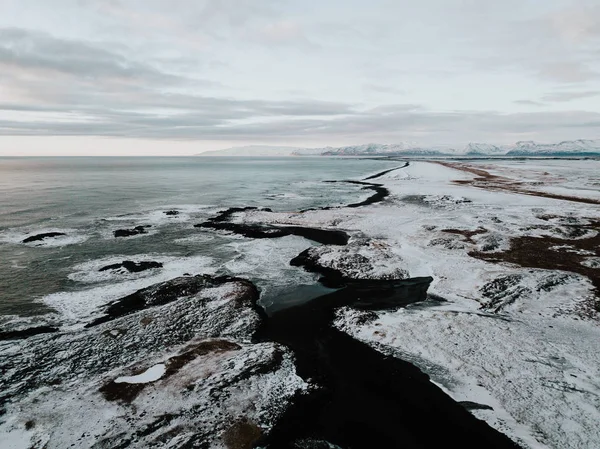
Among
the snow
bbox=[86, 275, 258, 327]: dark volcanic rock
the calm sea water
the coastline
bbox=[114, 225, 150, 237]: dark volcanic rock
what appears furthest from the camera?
bbox=[114, 225, 150, 237]: dark volcanic rock

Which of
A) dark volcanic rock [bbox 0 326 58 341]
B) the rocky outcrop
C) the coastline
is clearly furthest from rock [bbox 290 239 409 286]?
dark volcanic rock [bbox 0 326 58 341]

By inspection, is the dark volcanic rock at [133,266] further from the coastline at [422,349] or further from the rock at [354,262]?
the rock at [354,262]

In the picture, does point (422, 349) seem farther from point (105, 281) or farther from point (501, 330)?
point (105, 281)

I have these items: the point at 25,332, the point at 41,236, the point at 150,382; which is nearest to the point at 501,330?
the point at 150,382

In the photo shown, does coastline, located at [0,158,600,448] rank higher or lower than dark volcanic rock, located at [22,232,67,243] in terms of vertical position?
lower

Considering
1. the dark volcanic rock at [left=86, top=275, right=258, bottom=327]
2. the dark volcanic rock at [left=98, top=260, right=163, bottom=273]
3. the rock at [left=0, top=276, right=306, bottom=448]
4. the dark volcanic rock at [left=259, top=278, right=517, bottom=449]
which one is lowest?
the dark volcanic rock at [left=259, top=278, right=517, bottom=449]

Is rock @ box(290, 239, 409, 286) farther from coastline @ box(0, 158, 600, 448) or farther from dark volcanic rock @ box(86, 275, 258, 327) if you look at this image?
dark volcanic rock @ box(86, 275, 258, 327)
